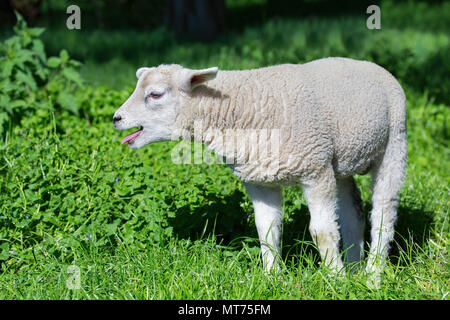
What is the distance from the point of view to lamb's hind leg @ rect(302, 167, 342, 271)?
11.8ft

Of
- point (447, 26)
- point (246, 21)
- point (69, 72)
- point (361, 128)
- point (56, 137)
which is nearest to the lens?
point (361, 128)

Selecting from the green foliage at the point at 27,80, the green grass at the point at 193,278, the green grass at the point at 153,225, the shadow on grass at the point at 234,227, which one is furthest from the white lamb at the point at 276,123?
the green foliage at the point at 27,80

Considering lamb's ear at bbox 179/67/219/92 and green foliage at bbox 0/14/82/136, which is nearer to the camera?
lamb's ear at bbox 179/67/219/92

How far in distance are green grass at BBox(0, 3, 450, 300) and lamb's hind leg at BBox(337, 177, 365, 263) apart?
0.93 feet

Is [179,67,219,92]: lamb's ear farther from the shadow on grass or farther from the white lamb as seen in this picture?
the shadow on grass

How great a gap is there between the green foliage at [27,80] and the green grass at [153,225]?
12 cm

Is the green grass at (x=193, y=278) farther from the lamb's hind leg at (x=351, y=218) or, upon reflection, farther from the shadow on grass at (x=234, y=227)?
the lamb's hind leg at (x=351, y=218)

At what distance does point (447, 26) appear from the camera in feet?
41.3

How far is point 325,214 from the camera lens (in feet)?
12.0

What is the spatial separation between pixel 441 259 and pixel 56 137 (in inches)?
121

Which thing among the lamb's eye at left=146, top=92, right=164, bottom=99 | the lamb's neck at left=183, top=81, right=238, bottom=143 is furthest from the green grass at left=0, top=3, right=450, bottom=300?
the lamb's eye at left=146, top=92, right=164, bottom=99

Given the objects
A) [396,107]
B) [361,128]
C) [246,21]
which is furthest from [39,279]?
[246,21]

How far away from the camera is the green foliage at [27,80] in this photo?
565cm

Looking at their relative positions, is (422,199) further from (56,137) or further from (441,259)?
(56,137)
